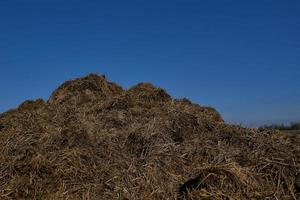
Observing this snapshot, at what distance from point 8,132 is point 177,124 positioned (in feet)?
9.08

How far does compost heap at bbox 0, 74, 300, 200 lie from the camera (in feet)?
22.4

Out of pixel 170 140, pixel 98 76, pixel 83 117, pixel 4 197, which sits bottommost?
pixel 4 197

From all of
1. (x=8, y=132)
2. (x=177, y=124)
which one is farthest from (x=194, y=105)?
(x=8, y=132)

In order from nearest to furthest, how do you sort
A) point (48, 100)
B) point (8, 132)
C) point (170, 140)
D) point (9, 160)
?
1. point (9, 160)
2. point (170, 140)
3. point (8, 132)
4. point (48, 100)

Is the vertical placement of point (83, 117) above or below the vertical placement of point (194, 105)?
below

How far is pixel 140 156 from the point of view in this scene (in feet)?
25.4

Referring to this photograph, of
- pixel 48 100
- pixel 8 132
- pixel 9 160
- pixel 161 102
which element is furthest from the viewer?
Answer: pixel 48 100

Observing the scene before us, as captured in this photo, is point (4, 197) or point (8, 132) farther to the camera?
point (8, 132)

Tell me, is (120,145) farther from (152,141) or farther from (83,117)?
(83,117)

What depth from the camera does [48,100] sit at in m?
12.1

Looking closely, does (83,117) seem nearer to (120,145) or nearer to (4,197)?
(120,145)

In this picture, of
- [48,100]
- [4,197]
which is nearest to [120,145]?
[4,197]

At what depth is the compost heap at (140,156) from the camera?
6820 mm

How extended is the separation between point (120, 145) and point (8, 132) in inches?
82.6
